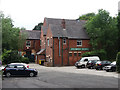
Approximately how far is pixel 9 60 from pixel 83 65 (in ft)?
65.7

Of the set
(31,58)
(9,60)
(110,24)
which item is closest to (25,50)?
(31,58)

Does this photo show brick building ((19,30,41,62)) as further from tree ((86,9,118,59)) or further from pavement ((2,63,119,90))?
pavement ((2,63,119,90))

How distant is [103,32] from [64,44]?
9104 mm

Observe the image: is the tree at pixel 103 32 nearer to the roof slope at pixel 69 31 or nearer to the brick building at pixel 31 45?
the roof slope at pixel 69 31

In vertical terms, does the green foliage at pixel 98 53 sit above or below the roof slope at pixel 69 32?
below

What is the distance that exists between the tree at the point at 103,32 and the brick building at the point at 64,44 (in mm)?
2524

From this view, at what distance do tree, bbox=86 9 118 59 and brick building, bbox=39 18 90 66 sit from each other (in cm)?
252

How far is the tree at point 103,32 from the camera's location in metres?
49.0

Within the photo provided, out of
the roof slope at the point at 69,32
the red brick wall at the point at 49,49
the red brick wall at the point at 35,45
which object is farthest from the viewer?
the red brick wall at the point at 35,45

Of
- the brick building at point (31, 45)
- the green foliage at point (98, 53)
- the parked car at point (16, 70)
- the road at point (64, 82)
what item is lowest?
the road at point (64, 82)

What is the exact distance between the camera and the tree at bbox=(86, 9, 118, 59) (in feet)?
161

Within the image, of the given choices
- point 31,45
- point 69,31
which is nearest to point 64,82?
point 69,31

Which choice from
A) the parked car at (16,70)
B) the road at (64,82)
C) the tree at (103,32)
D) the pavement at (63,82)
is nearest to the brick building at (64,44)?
the tree at (103,32)

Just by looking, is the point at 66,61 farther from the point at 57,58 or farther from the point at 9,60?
the point at 9,60
